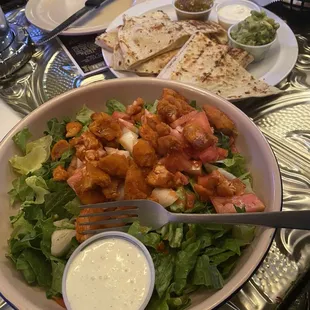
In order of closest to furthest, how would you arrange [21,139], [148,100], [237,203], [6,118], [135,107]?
[237,203]
[21,139]
[135,107]
[148,100]
[6,118]

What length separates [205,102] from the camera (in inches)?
64.6

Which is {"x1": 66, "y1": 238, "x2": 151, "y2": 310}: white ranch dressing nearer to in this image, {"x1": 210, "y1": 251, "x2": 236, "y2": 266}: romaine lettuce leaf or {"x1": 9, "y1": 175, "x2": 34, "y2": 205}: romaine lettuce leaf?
{"x1": 210, "y1": 251, "x2": 236, "y2": 266}: romaine lettuce leaf

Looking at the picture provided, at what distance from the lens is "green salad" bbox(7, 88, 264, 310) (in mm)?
1264

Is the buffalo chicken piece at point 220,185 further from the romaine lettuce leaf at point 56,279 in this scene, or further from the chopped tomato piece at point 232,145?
the romaine lettuce leaf at point 56,279

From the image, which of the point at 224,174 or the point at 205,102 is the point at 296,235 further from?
the point at 205,102

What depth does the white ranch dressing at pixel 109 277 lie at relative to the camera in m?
1.10

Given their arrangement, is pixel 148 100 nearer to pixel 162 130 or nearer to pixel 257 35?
pixel 162 130

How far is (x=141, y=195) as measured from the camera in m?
1.37

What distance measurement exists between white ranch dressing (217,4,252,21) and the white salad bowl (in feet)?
3.06

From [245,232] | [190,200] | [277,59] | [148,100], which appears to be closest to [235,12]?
[277,59]

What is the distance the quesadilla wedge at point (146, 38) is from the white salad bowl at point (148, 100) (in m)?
0.39

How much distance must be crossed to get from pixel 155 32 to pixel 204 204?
1.19m

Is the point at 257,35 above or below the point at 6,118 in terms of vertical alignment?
below

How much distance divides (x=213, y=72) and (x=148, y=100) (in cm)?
45
